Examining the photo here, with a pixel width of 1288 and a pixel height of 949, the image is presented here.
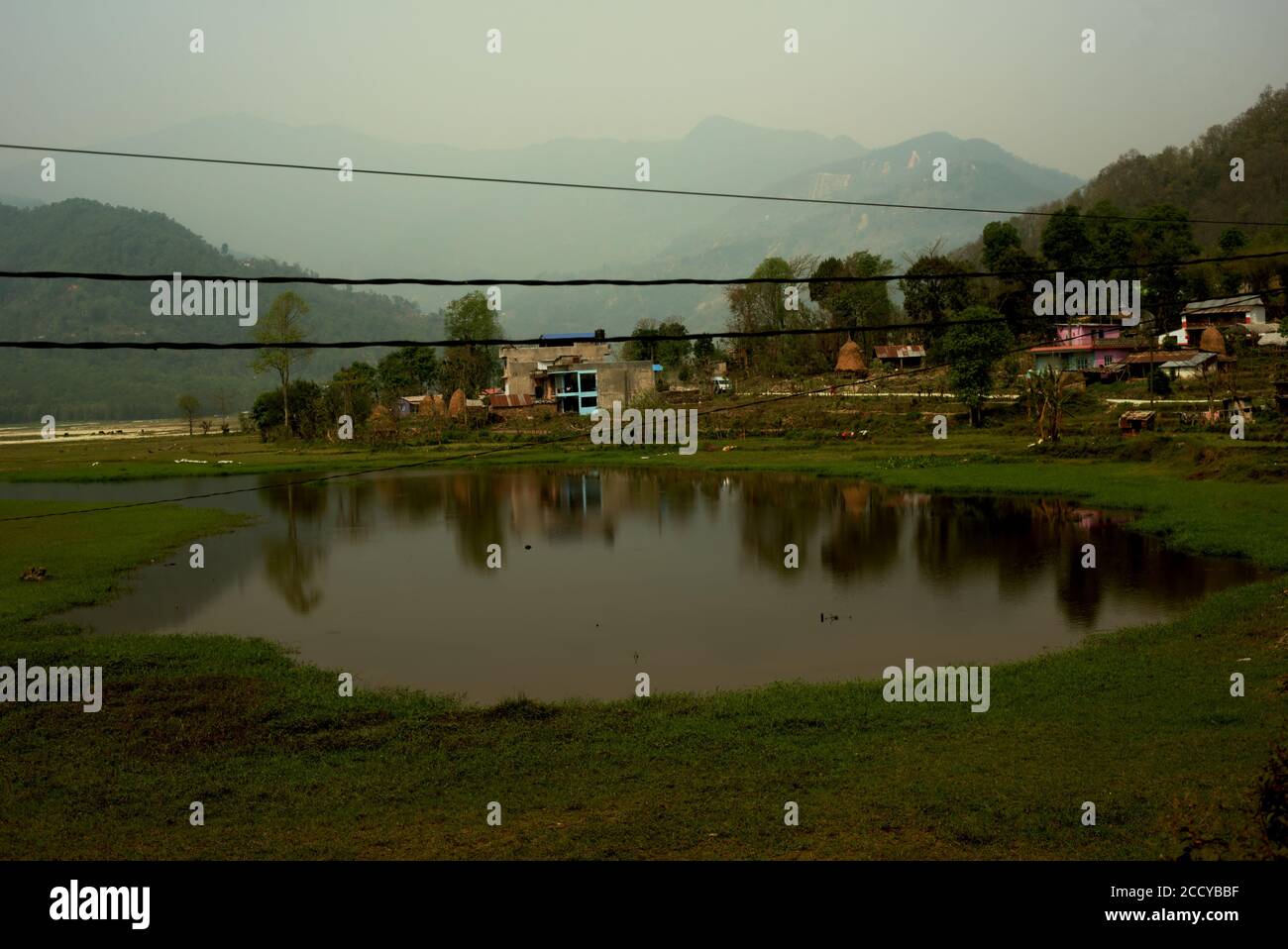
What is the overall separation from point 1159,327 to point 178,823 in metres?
58.0

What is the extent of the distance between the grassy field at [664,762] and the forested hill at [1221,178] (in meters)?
76.2

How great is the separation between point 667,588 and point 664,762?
1089cm

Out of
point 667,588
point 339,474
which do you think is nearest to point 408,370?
point 339,474

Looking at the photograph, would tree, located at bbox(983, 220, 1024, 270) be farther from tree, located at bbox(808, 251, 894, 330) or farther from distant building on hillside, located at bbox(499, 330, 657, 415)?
distant building on hillside, located at bbox(499, 330, 657, 415)

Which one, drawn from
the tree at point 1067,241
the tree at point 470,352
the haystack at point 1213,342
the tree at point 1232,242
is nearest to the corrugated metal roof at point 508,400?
the tree at point 470,352

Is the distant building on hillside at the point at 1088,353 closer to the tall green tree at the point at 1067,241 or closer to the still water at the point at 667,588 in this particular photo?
the tall green tree at the point at 1067,241

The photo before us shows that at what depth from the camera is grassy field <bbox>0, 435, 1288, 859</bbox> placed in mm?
8906

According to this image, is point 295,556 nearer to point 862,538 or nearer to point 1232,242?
point 862,538

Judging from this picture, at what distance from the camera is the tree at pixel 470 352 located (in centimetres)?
7725

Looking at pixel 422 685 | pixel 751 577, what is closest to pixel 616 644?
pixel 422 685

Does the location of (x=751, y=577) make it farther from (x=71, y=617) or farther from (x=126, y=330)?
(x=126, y=330)

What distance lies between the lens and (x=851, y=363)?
61.7 m

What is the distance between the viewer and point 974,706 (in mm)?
12836
